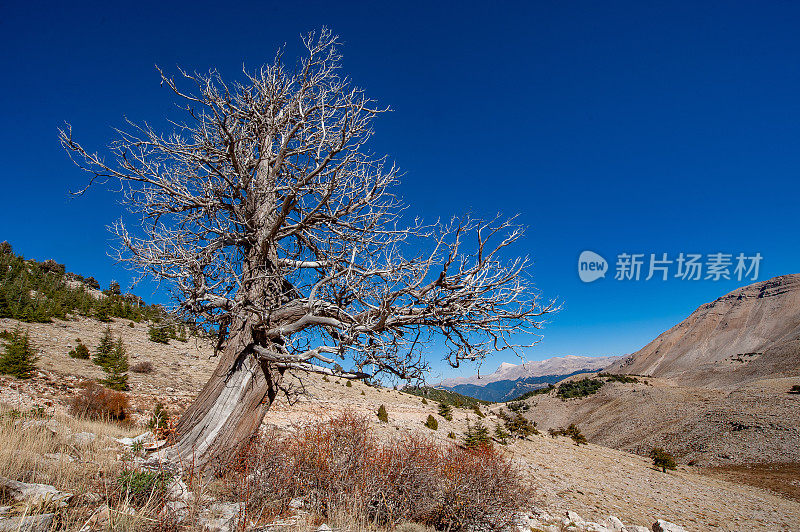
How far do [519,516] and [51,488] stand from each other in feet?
27.6

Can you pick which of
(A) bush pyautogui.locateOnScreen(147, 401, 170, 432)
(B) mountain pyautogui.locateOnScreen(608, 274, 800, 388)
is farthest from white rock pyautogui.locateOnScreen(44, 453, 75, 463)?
(B) mountain pyautogui.locateOnScreen(608, 274, 800, 388)

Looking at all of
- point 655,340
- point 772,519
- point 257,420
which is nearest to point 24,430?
point 257,420

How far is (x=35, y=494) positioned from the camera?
3.02 m

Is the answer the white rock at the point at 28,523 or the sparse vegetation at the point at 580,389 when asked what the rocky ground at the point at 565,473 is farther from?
the sparse vegetation at the point at 580,389

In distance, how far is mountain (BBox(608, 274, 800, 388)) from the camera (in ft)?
170

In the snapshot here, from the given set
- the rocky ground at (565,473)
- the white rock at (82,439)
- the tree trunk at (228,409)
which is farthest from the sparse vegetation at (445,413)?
the tree trunk at (228,409)

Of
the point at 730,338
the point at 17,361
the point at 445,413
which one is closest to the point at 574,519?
the point at 445,413

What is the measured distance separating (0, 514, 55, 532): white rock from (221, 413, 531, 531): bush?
1853 millimetres

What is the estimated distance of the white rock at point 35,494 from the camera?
114 inches

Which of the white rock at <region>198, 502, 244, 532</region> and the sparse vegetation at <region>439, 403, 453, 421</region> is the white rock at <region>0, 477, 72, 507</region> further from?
the sparse vegetation at <region>439, 403, 453, 421</region>

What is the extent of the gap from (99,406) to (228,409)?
341 inches

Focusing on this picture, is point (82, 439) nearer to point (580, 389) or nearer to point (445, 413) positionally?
point (445, 413)

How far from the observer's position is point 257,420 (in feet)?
16.6

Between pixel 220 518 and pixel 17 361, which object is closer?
pixel 220 518
